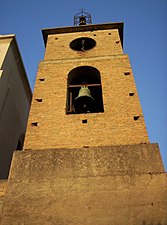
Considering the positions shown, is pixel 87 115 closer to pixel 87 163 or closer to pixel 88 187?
pixel 87 163

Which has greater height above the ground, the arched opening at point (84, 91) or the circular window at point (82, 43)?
the circular window at point (82, 43)

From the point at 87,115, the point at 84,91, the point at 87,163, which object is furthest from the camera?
the point at 84,91

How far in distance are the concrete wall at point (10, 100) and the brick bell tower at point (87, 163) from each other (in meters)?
1.51

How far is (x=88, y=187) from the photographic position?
5102 mm

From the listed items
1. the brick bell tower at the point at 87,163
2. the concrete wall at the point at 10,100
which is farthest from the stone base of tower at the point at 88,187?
the concrete wall at the point at 10,100

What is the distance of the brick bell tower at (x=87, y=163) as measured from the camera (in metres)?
4.72

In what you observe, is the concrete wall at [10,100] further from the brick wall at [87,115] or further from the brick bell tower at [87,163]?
the brick bell tower at [87,163]

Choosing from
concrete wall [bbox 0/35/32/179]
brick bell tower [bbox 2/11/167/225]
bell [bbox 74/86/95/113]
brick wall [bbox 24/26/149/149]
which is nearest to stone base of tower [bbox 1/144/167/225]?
brick bell tower [bbox 2/11/167/225]

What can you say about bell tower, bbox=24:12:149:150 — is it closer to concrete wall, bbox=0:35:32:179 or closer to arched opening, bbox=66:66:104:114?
arched opening, bbox=66:66:104:114

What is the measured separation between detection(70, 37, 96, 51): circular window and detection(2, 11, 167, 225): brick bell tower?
9.57ft

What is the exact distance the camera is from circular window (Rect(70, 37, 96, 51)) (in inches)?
440

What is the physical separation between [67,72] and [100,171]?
4.38 metres

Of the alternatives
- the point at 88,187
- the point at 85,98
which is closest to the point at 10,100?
the point at 85,98

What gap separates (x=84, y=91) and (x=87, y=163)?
9.93 feet
